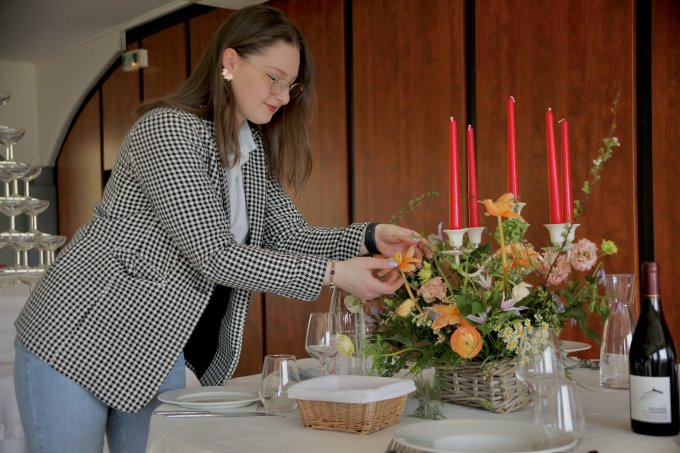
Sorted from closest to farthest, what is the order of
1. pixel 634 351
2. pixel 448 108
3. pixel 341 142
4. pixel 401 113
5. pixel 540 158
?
1. pixel 634 351
2. pixel 540 158
3. pixel 448 108
4. pixel 401 113
5. pixel 341 142

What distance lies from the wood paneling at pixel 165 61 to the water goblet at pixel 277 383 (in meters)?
4.86

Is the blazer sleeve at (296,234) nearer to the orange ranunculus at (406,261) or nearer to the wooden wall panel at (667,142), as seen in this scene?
the orange ranunculus at (406,261)

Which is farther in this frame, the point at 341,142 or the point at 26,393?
the point at 341,142

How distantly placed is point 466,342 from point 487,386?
0.47 ft

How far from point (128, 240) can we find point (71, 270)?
13 centimetres

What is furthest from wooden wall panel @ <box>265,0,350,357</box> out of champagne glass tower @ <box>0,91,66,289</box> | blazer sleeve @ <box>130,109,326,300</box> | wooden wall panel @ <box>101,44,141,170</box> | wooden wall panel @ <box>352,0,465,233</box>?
blazer sleeve @ <box>130,109,326,300</box>

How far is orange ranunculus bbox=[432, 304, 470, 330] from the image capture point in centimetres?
131

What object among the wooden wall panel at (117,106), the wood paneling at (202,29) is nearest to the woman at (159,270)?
the wood paneling at (202,29)

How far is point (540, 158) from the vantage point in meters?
3.78

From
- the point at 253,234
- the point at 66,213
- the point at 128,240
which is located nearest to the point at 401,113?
the point at 253,234

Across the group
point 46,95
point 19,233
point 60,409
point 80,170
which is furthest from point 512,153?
point 46,95

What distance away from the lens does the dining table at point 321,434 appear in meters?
1.17

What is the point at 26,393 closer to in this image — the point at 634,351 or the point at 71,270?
the point at 71,270

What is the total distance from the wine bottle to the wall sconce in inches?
228
